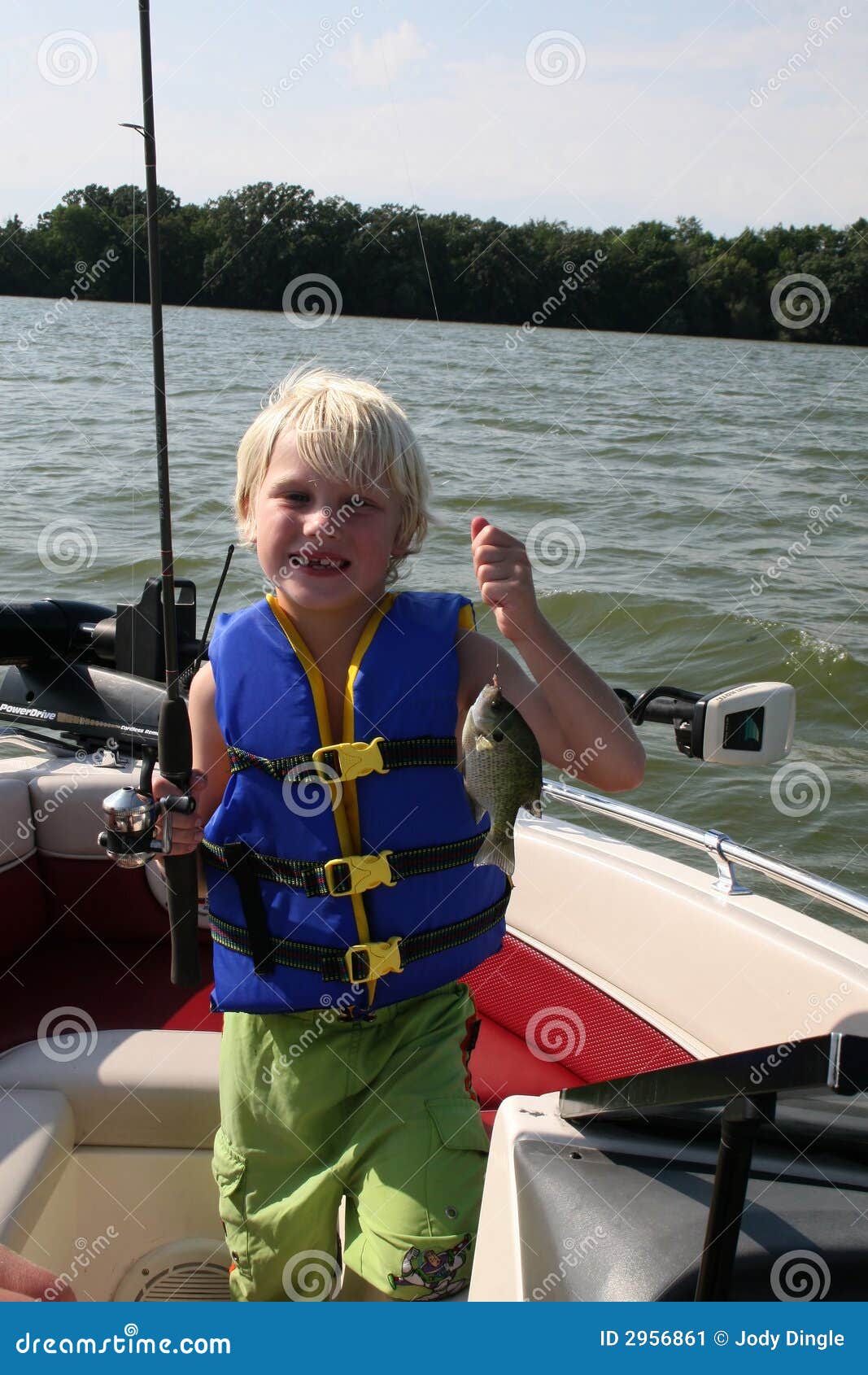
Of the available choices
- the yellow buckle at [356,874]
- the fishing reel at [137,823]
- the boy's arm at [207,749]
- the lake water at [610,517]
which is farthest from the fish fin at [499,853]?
the lake water at [610,517]

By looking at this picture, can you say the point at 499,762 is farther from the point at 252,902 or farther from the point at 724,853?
the point at 724,853

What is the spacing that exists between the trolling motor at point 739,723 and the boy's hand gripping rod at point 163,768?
941mm

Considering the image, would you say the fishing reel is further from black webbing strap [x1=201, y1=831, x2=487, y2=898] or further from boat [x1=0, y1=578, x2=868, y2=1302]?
boat [x1=0, y1=578, x2=868, y2=1302]

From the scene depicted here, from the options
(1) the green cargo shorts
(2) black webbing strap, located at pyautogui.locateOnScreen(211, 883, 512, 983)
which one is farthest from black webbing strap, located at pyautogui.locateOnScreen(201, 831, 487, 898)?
(1) the green cargo shorts

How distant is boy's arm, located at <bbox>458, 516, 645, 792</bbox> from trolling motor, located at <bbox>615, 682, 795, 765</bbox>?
42 centimetres

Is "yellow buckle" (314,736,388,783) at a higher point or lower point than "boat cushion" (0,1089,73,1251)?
higher

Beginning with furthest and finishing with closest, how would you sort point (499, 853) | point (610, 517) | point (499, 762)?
point (610, 517), point (499, 853), point (499, 762)

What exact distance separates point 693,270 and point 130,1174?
24.5 metres

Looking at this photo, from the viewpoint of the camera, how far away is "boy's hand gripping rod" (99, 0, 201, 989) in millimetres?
2137

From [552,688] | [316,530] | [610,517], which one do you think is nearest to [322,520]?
[316,530]

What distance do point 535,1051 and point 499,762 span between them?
1.89 m

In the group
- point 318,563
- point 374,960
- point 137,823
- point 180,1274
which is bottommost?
point 180,1274

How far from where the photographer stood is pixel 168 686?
2.41 m

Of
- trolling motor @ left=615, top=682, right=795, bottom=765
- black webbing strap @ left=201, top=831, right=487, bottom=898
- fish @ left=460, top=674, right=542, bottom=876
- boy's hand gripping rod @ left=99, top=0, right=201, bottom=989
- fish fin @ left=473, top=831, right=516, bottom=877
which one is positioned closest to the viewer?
fish @ left=460, top=674, right=542, bottom=876
